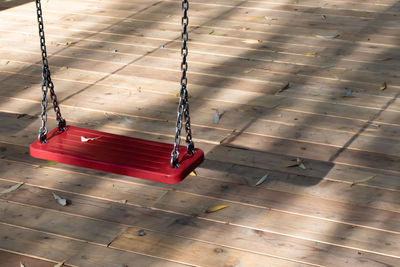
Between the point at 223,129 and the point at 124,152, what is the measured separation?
104 cm

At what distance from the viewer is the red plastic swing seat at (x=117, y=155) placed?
8.85 ft

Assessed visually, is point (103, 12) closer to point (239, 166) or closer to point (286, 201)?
point (239, 166)

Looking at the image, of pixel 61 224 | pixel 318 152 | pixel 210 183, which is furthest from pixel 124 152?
pixel 318 152

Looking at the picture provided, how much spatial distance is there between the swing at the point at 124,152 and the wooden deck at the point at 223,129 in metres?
0.29

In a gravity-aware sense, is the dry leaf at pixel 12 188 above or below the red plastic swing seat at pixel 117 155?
below

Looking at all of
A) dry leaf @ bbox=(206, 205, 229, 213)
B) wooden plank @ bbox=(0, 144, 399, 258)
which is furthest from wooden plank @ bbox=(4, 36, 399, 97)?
dry leaf @ bbox=(206, 205, 229, 213)

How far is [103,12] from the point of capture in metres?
6.25

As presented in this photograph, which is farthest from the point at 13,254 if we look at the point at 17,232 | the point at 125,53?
the point at 125,53

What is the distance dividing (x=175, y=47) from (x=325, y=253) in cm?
290

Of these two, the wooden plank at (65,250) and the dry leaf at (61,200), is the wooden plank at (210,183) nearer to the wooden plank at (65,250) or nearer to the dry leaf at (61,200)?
the dry leaf at (61,200)

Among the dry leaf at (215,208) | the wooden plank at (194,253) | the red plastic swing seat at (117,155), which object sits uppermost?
the red plastic swing seat at (117,155)

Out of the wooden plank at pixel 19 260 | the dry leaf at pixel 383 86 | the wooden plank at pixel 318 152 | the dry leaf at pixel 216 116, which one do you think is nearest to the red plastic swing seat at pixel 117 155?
the wooden plank at pixel 19 260

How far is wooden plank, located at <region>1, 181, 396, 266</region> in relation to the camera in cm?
264

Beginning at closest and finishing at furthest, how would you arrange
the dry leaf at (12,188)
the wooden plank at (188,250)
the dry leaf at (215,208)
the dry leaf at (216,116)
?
the wooden plank at (188,250)
the dry leaf at (215,208)
the dry leaf at (12,188)
the dry leaf at (216,116)
